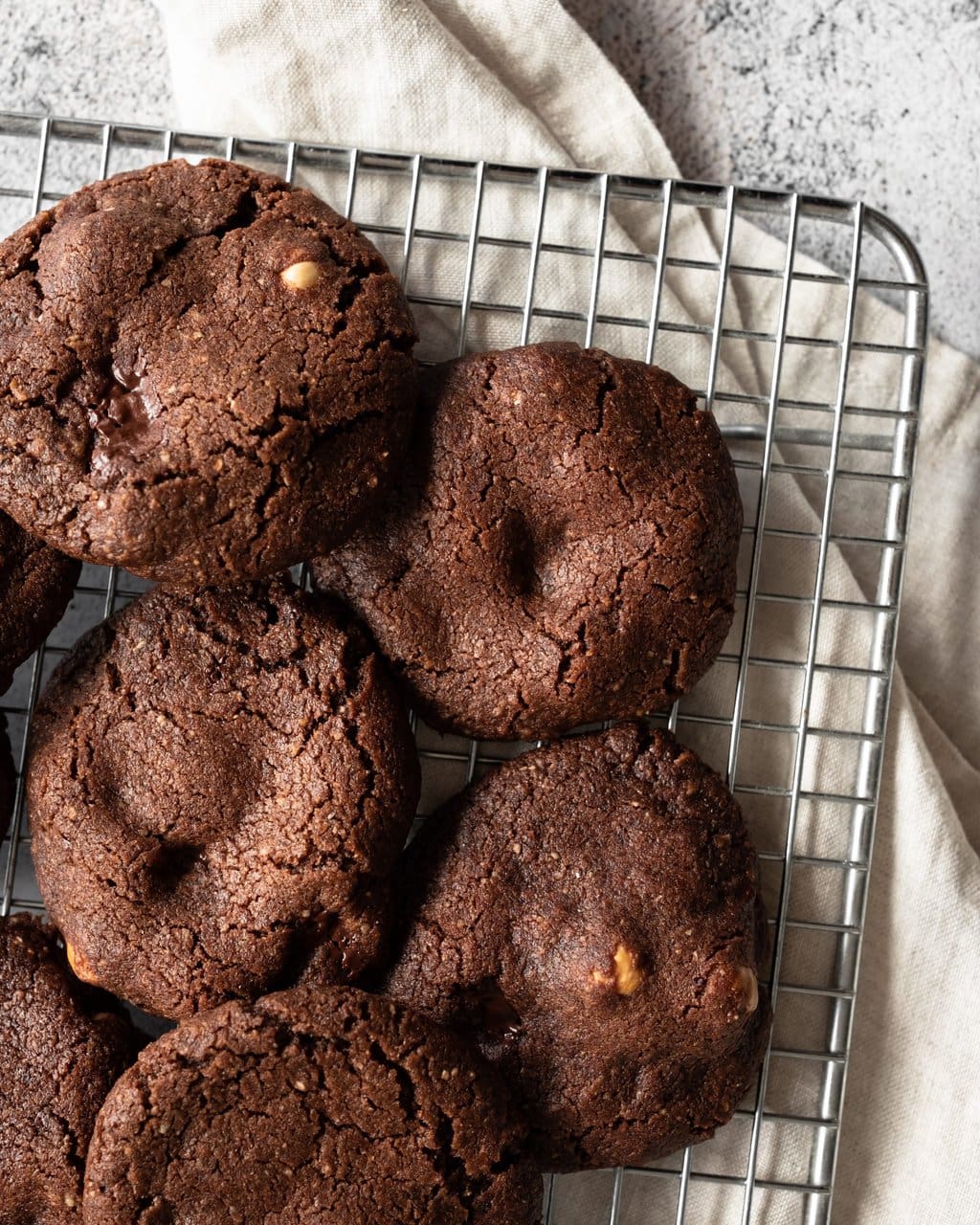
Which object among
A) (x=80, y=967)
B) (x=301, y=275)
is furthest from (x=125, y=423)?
(x=80, y=967)

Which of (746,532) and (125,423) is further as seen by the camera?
(746,532)

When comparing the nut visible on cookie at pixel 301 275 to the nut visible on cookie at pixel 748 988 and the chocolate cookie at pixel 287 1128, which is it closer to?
the chocolate cookie at pixel 287 1128

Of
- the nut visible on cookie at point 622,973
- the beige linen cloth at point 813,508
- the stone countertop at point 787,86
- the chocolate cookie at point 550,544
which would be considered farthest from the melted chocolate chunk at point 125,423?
the nut visible on cookie at point 622,973

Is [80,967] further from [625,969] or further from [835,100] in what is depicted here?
[835,100]

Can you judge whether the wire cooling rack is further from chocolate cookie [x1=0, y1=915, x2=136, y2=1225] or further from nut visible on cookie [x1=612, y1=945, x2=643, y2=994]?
nut visible on cookie [x1=612, y1=945, x2=643, y2=994]

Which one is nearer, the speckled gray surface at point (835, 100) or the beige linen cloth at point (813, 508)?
the beige linen cloth at point (813, 508)

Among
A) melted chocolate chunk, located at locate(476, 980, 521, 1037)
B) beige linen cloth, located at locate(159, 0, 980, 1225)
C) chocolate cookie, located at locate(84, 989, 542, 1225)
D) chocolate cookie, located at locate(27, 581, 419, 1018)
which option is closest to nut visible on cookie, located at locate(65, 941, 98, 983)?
chocolate cookie, located at locate(27, 581, 419, 1018)
